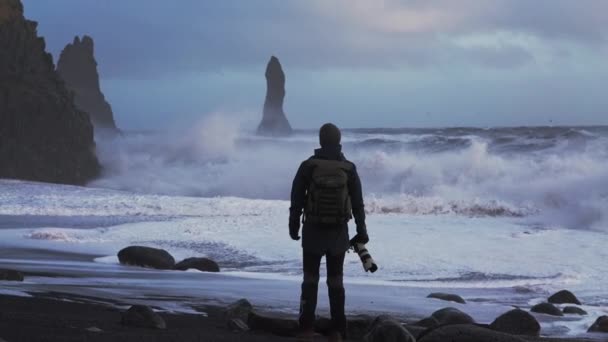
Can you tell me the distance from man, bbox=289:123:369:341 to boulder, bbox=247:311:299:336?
332 mm

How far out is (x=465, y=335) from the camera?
21.3ft

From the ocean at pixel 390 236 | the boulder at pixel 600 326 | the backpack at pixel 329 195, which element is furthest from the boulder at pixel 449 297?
the backpack at pixel 329 195

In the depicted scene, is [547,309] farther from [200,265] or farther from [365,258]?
[200,265]

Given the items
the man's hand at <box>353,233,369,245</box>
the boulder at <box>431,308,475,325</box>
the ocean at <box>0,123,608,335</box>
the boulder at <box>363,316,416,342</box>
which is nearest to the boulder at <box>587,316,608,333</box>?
the ocean at <box>0,123,608,335</box>

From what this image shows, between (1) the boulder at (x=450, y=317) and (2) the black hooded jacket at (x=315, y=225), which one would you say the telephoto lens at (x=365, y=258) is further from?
(1) the boulder at (x=450, y=317)

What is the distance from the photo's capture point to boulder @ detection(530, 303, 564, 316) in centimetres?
1046

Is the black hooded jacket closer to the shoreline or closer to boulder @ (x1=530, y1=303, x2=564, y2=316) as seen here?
the shoreline

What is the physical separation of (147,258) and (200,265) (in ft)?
2.42

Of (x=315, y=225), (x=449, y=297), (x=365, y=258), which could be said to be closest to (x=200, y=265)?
(x=449, y=297)

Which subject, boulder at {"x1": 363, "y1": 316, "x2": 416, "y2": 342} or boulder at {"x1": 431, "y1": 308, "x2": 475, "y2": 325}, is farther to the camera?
boulder at {"x1": 431, "y1": 308, "x2": 475, "y2": 325}

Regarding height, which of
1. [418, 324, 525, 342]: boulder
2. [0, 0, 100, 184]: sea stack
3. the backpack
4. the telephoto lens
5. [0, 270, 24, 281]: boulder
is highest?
[0, 0, 100, 184]: sea stack

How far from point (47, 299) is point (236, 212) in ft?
47.2

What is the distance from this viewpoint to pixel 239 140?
52.9 m

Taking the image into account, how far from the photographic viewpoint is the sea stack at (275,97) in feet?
327
